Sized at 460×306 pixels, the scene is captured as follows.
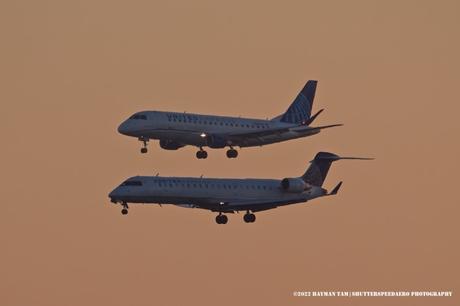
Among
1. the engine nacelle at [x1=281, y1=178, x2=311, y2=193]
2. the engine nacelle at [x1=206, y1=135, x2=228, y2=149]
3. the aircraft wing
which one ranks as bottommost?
the aircraft wing

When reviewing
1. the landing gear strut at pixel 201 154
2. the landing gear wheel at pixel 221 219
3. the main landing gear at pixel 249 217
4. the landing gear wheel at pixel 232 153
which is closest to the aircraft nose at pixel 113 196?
the landing gear strut at pixel 201 154

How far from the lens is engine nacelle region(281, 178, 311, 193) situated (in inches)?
5423

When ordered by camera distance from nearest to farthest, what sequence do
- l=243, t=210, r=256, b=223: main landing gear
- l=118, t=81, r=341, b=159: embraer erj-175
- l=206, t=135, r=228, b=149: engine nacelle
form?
l=118, t=81, r=341, b=159: embraer erj-175 < l=206, t=135, r=228, b=149: engine nacelle < l=243, t=210, r=256, b=223: main landing gear

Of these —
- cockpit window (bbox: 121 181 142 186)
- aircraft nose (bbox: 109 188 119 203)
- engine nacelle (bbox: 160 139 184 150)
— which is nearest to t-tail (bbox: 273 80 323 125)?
engine nacelle (bbox: 160 139 184 150)

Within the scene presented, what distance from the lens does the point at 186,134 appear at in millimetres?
127812

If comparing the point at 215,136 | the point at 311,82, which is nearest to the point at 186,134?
the point at 215,136

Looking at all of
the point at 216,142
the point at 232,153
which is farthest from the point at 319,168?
the point at 216,142

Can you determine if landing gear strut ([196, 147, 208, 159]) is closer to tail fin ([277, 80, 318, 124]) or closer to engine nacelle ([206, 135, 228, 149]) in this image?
engine nacelle ([206, 135, 228, 149])

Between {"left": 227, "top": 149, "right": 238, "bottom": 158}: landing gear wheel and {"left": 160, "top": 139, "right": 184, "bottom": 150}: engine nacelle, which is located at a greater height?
{"left": 160, "top": 139, "right": 184, "bottom": 150}: engine nacelle

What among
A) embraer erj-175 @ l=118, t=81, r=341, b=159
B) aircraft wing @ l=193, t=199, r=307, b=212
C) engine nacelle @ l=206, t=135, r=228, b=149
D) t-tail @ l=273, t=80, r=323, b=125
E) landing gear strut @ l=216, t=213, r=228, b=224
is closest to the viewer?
embraer erj-175 @ l=118, t=81, r=341, b=159

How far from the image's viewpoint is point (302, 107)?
142m

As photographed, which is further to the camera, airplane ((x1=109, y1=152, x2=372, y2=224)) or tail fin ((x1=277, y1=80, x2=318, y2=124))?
tail fin ((x1=277, y1=80, x2=318, y2=124))

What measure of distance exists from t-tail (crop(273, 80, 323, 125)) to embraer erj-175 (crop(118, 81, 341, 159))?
16.2 inches

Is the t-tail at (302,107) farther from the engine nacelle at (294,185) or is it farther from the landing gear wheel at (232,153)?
the landing gear wheel at (232,153)
